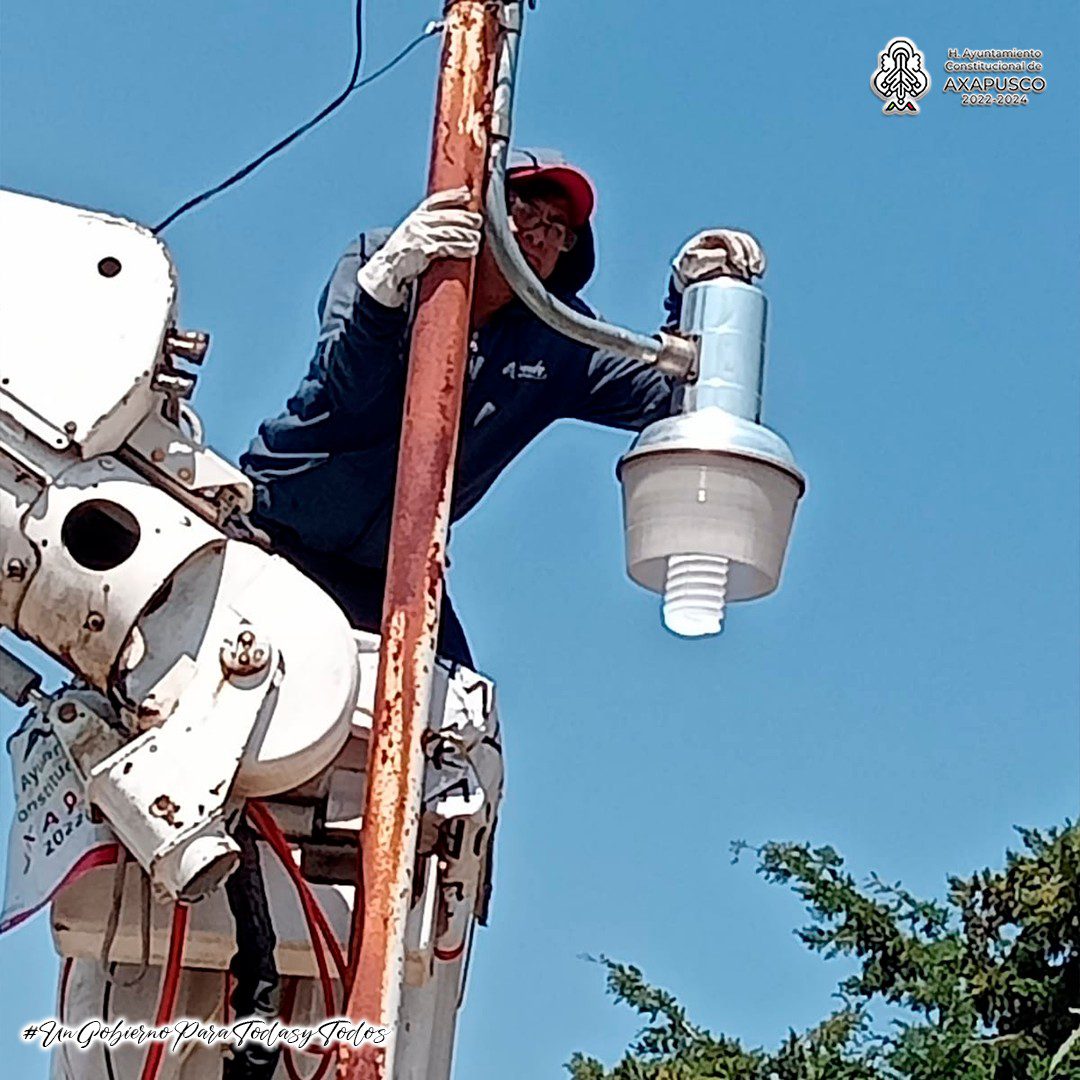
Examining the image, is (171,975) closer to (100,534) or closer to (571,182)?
(100,534)

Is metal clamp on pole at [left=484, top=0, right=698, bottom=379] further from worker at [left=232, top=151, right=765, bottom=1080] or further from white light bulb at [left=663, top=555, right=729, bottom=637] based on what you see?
white light bulb at [left=663, top=555, right=729, bottom=637]

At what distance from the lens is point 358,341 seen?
156 inches

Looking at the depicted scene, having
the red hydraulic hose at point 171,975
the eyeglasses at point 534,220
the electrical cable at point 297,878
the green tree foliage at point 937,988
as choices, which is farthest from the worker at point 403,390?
the green tree foliage at point 937,988

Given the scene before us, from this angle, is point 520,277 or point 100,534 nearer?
point 100,534

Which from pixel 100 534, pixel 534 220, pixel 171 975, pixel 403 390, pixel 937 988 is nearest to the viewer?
pixel 100 534

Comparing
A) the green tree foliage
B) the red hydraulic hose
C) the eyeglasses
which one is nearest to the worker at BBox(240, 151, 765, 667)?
the eyeglasses

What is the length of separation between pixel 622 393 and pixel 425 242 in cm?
83

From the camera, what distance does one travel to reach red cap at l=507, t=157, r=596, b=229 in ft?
14.6

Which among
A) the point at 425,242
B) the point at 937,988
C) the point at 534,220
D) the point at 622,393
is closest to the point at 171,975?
the point at 425,242

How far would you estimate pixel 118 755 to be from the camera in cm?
346

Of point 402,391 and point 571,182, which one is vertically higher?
point 571,182

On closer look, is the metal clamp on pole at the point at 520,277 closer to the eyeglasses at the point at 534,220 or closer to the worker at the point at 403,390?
the worker at the point at 403,390

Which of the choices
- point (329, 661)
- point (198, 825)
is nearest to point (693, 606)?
point (329, 661)

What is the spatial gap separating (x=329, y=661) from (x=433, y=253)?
647 millimetres
